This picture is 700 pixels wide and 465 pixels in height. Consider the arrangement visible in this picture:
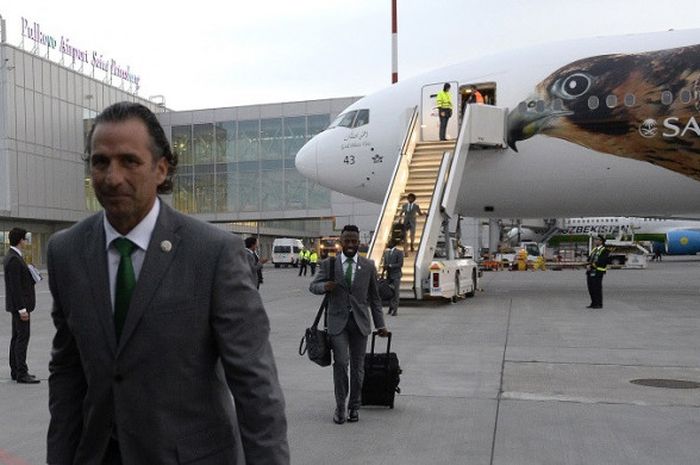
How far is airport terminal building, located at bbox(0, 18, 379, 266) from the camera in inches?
1810

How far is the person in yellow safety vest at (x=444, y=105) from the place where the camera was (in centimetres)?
1698

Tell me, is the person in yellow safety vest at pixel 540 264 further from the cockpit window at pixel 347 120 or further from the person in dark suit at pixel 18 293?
the person in dark suit at pixel 18 293

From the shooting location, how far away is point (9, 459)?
16.0 ft

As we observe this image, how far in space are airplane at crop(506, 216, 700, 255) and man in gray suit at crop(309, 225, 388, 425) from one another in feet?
147

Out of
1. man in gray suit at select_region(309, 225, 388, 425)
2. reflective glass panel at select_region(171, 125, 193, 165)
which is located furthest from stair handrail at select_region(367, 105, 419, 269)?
reflective glass panel at select_region(171, 125, 193, 165)

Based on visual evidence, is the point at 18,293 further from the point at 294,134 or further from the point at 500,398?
the point at 294,134

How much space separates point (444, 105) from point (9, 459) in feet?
46.0

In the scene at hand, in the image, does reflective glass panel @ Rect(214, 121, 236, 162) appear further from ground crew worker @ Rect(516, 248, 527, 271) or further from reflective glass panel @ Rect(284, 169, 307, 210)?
ground crew worker @ Rect(516, 248, 527, 271)

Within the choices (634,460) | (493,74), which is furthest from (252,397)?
(493,74)

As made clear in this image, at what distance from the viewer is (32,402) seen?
6.59 meters

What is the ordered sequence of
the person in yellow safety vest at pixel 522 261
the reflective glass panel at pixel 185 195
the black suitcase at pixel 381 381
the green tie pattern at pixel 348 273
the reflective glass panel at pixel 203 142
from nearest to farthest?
the green tie pattern at pixel 348 273 → the black suitcase at pixel 381 381 → the person in yellow safety vest at pixel 522 261 → the reflective glass panel at pixel 203 142 → the reflective glass panel at pixel 185 195

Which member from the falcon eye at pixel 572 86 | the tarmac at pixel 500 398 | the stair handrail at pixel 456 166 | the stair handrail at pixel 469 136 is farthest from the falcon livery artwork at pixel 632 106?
the tarmac at pixel 500 398

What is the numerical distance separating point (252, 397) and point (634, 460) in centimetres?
383

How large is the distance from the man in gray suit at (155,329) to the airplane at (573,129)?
15.7m
